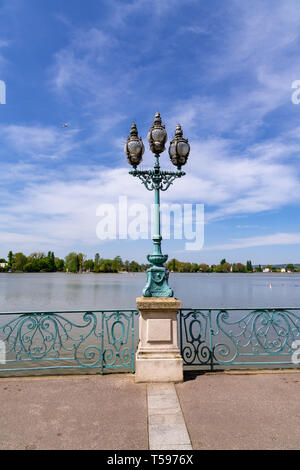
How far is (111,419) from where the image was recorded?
146 inches

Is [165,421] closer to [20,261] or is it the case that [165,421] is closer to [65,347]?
[65,347]

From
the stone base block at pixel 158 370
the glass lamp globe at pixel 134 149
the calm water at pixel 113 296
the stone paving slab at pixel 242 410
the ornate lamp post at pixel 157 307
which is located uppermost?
the glass lamp globe at pixel 134 149

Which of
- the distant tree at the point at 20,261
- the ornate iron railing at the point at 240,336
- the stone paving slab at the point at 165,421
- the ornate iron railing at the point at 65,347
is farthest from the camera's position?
the distant tree at the point at 20,261

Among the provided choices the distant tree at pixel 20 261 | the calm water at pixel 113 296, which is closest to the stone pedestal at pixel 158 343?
the calm water at pixel 113 296

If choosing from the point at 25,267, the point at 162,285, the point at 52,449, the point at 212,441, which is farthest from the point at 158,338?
the point at 25,267

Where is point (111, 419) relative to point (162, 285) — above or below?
below

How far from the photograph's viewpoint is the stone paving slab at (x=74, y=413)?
326 centimetres

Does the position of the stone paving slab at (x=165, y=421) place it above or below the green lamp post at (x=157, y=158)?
below

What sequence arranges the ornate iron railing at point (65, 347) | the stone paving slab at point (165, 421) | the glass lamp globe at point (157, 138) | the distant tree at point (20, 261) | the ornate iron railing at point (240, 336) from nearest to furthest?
the stone paving slab at point (165, 421)
the ornate iron railing at point (65, 347)
the ornate iron railing at point (240, 336)
the glass lamp globe at point (157, 138)
the distant tree at point (20, 261)

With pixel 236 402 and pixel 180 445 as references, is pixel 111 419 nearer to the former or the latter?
pixel 180 445

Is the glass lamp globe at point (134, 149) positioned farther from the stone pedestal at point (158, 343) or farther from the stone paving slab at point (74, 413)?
the stone paving slab at point (74, 413)

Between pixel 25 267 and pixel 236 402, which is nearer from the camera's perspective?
pixel 236 402

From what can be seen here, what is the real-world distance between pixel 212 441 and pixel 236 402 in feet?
3.72
